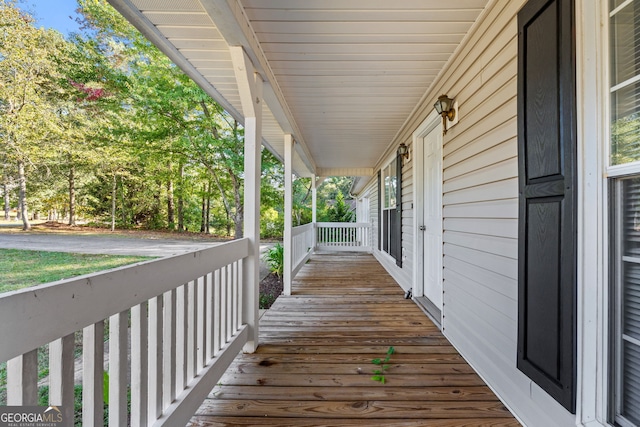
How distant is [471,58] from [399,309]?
97.6 inches

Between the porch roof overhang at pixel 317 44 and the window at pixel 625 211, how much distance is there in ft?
3.02

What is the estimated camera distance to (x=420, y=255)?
133 inches

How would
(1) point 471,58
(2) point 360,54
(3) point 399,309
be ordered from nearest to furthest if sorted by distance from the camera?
(1) point 471,58, (2) point 360,54, (3) point 399,309

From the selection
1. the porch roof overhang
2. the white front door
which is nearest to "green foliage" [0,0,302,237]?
the porch roof overhang

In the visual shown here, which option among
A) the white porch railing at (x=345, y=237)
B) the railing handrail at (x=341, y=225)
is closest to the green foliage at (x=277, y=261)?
the railing handrail at (x=341, y=225)

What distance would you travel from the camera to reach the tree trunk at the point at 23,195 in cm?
138

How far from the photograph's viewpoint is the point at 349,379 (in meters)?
1.82

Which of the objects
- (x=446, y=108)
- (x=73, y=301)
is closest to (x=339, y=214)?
(x=446, y=108)

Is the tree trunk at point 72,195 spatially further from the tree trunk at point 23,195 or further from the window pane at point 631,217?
the window pane at point 631,217

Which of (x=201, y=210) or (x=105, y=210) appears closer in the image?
(x=105, y=210)

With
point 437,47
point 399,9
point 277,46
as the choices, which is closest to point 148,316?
point 277,46

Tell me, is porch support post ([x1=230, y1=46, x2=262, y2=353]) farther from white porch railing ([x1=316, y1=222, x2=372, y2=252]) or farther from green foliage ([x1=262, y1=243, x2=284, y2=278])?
white porch railing ([x1=316, y1=222, x2=372, y2=252])

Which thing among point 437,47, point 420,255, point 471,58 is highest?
point 437,47

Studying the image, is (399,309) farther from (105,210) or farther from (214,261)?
(105,210)
